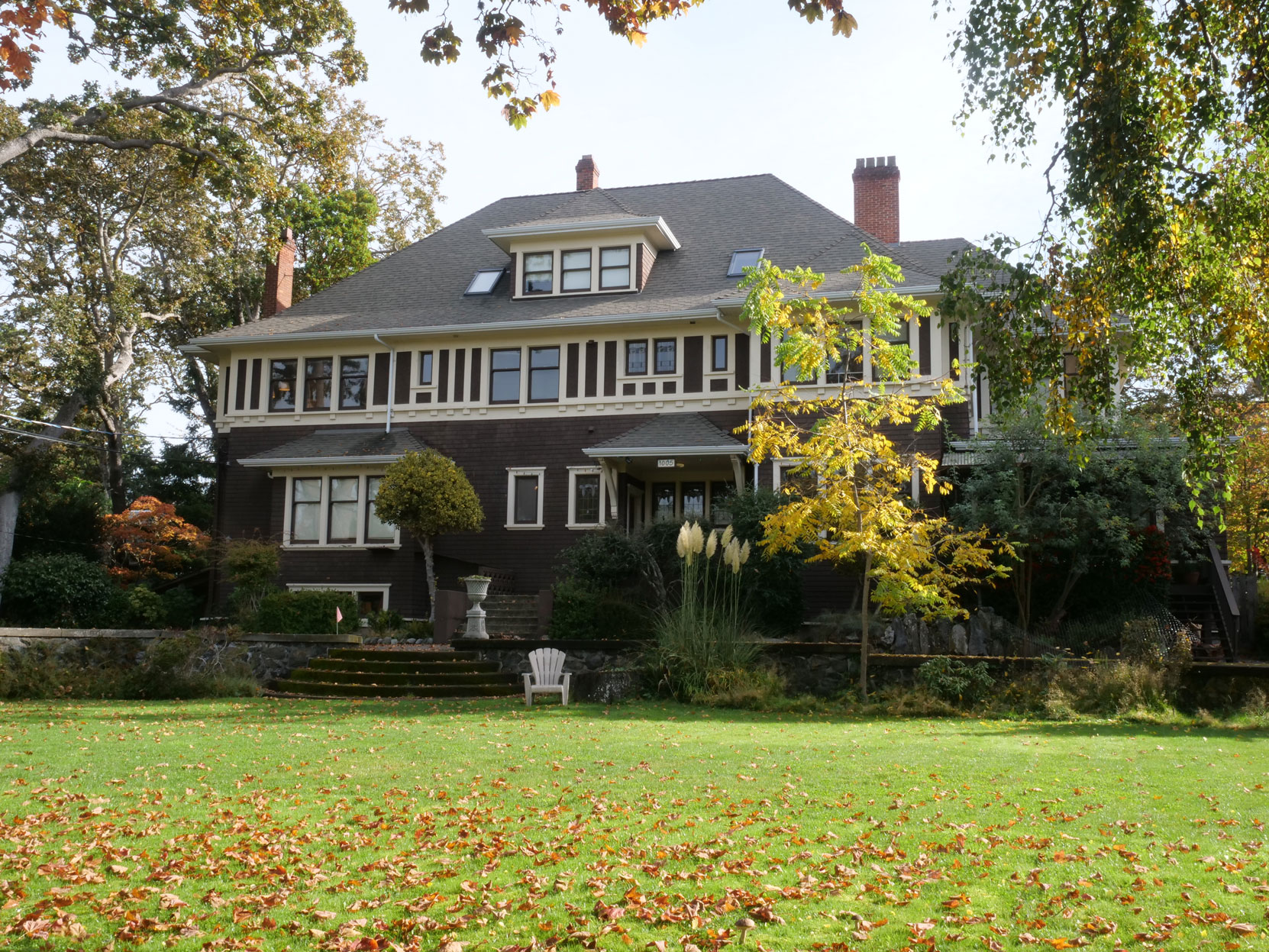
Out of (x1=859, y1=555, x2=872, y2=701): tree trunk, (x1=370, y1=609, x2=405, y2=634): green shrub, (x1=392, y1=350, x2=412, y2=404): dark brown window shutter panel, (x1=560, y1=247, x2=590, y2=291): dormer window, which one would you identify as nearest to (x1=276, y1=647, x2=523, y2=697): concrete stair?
(x1=370, y1=609, x2=405, y2=634): green shrub

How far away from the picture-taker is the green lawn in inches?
175

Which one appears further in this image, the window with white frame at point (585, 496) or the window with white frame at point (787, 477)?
the window with white frame at point (585, 496)

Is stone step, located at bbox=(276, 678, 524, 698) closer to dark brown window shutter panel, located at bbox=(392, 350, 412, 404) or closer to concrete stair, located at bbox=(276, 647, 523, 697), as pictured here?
concrete stair, located at bbox=(276, 647, 523, 697)

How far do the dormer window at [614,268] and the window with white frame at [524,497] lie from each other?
14.7 feet

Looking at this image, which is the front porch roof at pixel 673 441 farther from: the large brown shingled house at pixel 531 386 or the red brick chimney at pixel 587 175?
the red brick chimney at pixel 587 175

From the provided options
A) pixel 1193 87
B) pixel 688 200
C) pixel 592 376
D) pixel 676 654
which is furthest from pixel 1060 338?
pixel 688 200

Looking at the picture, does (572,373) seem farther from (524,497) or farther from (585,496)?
(524,497)

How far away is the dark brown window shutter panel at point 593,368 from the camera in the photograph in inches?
921

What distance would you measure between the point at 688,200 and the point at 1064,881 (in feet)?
78.3

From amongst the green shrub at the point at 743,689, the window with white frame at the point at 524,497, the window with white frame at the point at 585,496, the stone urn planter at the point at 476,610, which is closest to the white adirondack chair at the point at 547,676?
the green shrub at the point at 743,689

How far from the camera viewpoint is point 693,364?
74.6 feet

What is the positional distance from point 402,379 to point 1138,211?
1997cm

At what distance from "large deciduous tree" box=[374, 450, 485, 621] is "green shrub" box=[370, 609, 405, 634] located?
2.89 ft

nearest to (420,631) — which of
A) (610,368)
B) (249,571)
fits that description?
(249,571)
